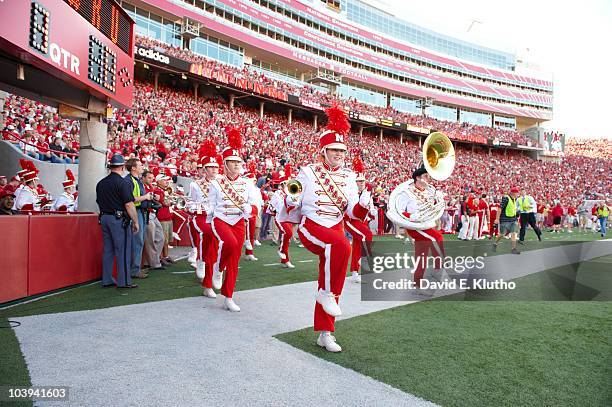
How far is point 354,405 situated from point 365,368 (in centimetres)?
68

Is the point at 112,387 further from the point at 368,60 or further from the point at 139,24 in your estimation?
the point at 368,60

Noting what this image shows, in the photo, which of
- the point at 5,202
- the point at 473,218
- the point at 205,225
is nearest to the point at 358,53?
the point at 473,218

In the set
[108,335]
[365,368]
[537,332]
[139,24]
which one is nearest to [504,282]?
[537,332]

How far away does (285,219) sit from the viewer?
4.71 meters

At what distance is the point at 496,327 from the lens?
4871 millimetres

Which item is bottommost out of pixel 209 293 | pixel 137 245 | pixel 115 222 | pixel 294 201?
pixel 209 293

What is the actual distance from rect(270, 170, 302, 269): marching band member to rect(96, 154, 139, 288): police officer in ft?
7.77

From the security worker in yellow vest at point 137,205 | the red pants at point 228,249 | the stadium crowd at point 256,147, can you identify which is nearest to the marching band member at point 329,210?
the red pants at point 228,249

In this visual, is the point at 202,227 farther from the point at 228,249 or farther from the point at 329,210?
the point at 329,210

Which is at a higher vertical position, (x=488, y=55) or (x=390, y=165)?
(x=488, y=55)

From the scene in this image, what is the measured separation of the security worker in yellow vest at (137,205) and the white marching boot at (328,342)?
4.54m

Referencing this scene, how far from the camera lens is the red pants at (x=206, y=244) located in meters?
6.36

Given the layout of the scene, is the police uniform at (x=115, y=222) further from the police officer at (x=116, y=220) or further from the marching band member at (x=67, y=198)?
the marching band member at (x=67, y=198)

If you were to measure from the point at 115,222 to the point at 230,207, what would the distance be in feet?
6.52
